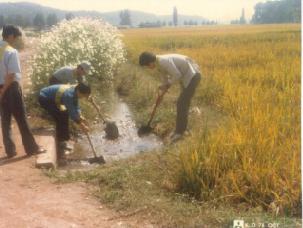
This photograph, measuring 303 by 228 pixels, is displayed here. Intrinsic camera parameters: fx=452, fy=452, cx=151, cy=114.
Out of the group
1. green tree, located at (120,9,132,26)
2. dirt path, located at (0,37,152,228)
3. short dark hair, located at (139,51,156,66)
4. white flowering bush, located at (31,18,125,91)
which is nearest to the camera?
dirt path, located at (0,37,152,228)

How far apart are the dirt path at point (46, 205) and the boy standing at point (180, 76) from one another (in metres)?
2.41

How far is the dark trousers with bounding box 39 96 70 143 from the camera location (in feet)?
22.4

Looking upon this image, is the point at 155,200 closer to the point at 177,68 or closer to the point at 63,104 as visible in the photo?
the point at 63,104

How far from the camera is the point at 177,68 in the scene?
699 centimetres

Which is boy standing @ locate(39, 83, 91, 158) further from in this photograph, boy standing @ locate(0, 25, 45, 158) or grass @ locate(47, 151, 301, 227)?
grass @ locate(47, 151, 301, 227)

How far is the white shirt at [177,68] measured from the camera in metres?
6.71

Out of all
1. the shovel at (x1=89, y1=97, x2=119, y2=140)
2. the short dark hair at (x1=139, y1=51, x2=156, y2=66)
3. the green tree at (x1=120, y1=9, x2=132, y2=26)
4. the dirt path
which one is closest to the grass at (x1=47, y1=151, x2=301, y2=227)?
the dirt path

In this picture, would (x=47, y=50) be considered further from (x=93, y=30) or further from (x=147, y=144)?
(x=147, y=144)

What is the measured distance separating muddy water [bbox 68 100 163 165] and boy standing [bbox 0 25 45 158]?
96 cm

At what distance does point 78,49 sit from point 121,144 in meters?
4.90

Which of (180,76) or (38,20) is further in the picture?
(38,20)

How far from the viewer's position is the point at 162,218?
3986mm

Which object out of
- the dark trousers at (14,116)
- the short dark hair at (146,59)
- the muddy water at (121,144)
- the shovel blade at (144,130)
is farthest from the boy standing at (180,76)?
the dark trousers at (14,116)

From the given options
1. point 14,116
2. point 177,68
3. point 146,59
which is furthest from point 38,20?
point 14,116
